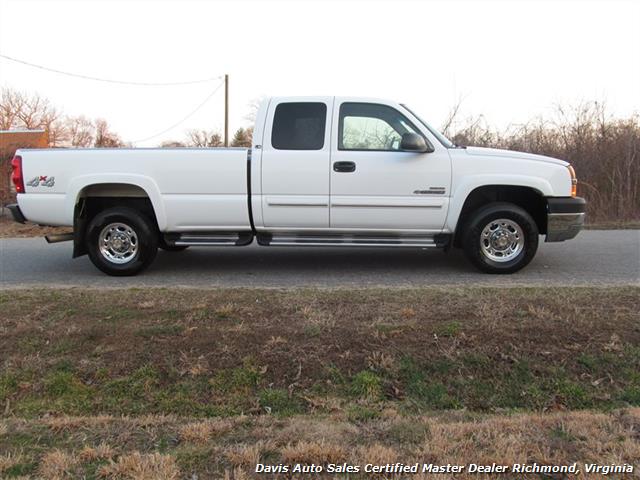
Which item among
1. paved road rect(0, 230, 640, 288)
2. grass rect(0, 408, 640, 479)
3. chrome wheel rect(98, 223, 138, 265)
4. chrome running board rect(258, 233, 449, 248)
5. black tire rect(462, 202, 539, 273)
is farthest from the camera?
chrome wheel rect(98, 223, 138, 265)

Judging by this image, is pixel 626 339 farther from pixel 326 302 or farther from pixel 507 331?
pixel 326 302

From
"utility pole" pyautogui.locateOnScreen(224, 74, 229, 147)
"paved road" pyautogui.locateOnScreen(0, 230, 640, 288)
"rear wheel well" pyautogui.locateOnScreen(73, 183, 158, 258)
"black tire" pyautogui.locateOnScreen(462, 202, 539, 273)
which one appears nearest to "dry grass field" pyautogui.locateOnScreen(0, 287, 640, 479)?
"paved road" pyautogui.locateOnScreen(0, 230, 640, 288)

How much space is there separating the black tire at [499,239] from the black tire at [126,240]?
385cm

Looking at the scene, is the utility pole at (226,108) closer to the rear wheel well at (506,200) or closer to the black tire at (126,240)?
the black tire at (126,240)

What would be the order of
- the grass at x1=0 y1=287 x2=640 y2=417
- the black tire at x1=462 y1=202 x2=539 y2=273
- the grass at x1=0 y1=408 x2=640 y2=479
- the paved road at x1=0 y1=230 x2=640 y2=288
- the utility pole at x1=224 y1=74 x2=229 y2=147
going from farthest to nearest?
the utility pole at x1=224 y1=74 x2=229 y2=147, the black tire at x1=462 y1=202 x2=539 y2=273, the paved road at x1=0 y1=230 x2=640 y2=288, the grass at x1=0 y1=287 x2=640 y2=417, the grass at x1=0 y1=408 x2=640 y2=479

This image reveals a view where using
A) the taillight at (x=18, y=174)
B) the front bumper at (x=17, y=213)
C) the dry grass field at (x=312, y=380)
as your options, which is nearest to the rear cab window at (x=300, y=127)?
the dry grass field at (x=312, y=380)

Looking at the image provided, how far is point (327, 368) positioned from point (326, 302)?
3.72 feet

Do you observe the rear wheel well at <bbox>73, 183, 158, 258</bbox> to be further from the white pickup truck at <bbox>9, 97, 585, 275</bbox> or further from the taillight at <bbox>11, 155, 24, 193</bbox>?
the taillight at <bbox>11, 155, 24, 193</bbox>

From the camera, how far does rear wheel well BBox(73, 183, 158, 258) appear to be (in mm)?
6137

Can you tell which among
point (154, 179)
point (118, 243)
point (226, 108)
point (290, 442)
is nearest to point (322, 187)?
point (154, 179)

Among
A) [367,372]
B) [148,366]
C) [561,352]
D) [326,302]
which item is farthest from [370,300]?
[148,366]

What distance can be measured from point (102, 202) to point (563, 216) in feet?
18.6

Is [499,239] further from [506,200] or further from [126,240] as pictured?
[126,240]

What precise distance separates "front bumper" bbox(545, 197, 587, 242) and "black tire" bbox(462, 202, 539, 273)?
199 millimetres
